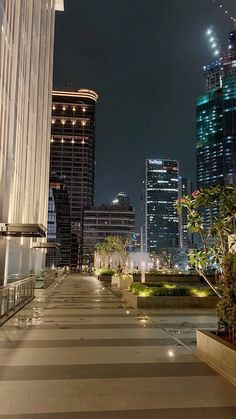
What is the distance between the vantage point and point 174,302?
57.5 ft

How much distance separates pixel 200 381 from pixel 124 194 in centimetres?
19175

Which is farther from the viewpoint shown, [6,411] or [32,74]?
[32,74]

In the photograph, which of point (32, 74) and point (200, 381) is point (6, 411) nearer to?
point (200, 381)

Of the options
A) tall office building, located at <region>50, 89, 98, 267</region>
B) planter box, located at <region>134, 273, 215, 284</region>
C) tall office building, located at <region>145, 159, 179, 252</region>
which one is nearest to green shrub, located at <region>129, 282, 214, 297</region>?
planter box, located at <region>134, 273, 215, 284</region>

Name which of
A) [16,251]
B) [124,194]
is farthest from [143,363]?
[124,194]

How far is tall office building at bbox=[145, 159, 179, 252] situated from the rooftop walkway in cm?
10360

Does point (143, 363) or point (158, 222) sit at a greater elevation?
point (158, 222)

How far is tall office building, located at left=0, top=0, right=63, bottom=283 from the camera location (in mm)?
22797

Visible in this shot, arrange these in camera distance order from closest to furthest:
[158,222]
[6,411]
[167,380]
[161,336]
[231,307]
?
[6,411] < [167,380] < [231,307] < [161,336] < [158,222]

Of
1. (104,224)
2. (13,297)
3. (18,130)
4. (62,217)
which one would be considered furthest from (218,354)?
(62,217)

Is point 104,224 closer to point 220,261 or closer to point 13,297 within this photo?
point 13,297

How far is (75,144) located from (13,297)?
177 meters

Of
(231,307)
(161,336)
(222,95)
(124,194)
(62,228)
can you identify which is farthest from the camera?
(124,194)

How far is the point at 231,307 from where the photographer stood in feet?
24.0
